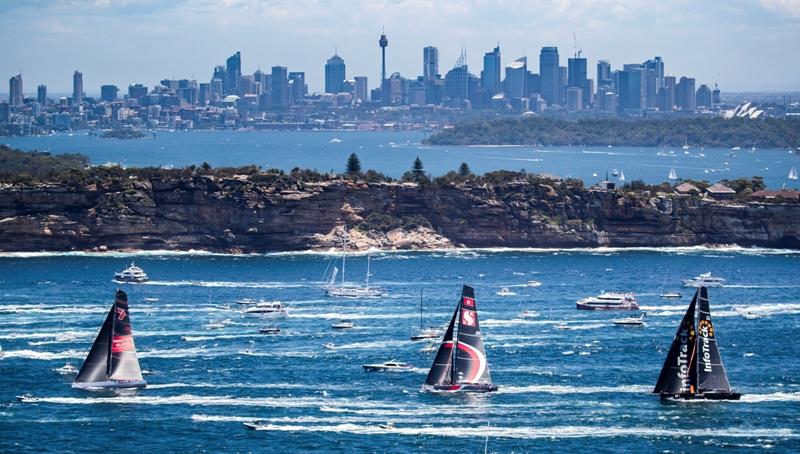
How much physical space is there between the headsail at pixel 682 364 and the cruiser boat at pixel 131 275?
51.3 meters

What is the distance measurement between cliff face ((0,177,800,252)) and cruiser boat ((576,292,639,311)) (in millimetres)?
34771

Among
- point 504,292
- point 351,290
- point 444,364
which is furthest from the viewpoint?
point 351,290

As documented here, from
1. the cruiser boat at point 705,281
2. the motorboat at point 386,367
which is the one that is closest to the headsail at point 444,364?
the motorboat at point 386,367

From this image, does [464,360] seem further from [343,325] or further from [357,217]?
[357,217]

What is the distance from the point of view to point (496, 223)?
14150cm

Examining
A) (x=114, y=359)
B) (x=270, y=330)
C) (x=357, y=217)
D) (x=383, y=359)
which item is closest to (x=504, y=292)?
(x=270, y=330)

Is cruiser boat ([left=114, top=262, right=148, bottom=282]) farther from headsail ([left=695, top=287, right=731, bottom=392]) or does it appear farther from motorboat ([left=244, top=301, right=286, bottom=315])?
headsail ([left=695, top=287, right=731, bottom=392])

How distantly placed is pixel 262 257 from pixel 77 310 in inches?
1304

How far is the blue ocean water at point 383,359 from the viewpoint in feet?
226

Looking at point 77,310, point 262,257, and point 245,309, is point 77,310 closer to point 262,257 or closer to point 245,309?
point 245,309

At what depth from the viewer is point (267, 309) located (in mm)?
100750

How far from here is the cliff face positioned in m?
136

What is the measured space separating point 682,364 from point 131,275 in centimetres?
5260

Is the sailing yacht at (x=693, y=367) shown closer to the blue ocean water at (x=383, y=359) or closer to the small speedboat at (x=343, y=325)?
the blue ocean water at (x=383, y=359)
